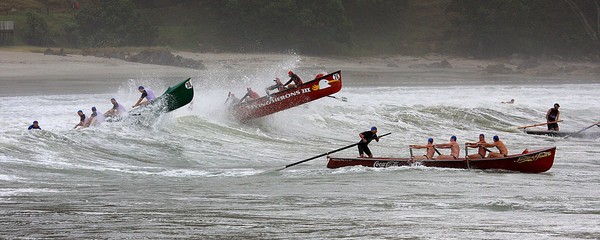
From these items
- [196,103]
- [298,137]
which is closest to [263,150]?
[298,137]

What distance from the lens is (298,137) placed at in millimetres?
26594

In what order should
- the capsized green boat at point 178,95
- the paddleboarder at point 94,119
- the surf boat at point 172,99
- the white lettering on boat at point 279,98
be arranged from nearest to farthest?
the paddleboarder at point 94,119, the surf boat at point 172,99, the capsized green boat at point 178,95, the white lettering on boat at point 279,98

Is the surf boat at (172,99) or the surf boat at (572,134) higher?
the surf boat at (172,99)

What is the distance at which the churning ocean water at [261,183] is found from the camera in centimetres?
1265

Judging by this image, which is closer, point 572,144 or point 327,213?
point 327,213

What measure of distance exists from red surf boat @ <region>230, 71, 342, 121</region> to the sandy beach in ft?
35.3

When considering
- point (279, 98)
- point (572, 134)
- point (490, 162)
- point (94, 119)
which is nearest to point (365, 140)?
point (490, 162)

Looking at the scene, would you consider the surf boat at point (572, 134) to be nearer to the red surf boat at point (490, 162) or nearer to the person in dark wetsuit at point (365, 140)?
the red surf boat at point (490, 162)

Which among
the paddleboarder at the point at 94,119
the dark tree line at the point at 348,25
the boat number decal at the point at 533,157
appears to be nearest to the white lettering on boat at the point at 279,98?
the paddleboarder at the point at 94,119

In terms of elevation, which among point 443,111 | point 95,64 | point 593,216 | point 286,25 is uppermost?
point 286,25

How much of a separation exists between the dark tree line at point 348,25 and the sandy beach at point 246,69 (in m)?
1.96

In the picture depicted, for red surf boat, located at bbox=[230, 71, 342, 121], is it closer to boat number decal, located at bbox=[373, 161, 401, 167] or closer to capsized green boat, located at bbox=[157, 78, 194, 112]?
capsized green boat, located at bbox=[157, 78, 194, 112]

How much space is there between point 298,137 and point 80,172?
9.82m

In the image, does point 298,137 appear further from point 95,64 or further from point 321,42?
point 321,42
